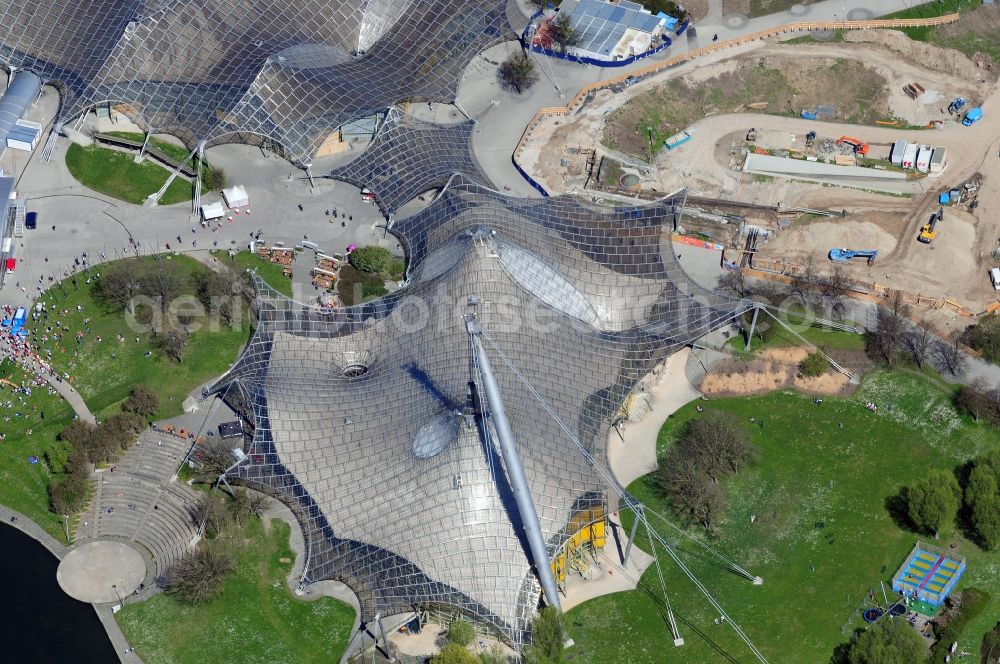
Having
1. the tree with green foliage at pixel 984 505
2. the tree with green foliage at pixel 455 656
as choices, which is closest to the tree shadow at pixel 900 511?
the tree with green foliage at pixel 984 505

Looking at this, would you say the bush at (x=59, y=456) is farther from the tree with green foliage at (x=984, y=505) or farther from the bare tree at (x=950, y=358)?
the bare tree at (x=950, y=358)

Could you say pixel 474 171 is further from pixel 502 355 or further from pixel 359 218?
pixel 502 355

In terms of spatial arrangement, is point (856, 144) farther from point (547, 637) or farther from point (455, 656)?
point (455, 656)

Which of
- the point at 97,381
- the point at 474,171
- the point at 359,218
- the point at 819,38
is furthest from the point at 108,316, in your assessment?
the point at 819,38

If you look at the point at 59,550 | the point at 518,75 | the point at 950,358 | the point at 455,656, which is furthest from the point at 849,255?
the point at 59,550

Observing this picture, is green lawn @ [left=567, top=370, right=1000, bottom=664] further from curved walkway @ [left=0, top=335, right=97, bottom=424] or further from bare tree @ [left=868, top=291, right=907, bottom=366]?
curved walkway @ [left=0, top=335, right=97, bottom=424]

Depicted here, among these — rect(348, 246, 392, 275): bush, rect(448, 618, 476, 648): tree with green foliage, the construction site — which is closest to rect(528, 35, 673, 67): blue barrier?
the construction site
